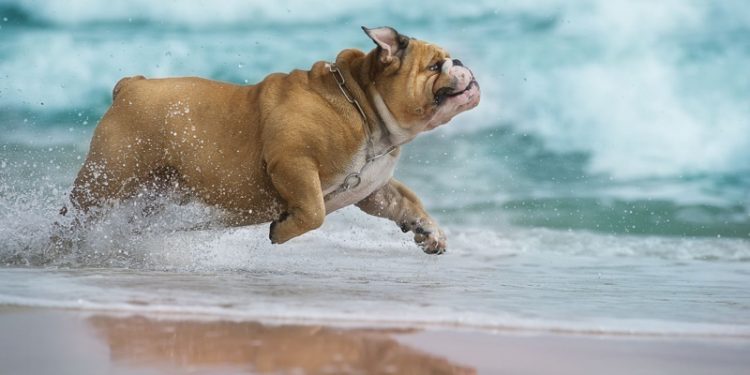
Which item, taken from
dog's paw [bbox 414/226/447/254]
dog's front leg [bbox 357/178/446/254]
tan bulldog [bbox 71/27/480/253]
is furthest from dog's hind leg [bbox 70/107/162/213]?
dog's paw [bbox 414/226/447/254]

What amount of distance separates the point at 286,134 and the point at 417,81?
605 millimetres

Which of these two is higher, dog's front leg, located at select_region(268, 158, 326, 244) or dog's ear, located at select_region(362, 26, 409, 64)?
dog's ear, located at select_region(362, 26, 409, 64)

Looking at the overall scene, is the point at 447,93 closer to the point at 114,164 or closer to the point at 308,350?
the point at 114,164

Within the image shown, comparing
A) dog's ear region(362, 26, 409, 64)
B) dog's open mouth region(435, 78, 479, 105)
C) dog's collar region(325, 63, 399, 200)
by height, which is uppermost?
dog's ear region(362, 26, 409, 64)

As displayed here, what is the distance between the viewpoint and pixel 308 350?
2.66 m

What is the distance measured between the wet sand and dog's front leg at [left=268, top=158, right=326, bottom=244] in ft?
5.06

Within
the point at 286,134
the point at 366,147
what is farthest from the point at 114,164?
the point at 366,147

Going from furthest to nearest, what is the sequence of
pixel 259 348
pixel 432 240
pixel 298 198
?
pixel 432 240, pixel 298 198, pixel 259 348

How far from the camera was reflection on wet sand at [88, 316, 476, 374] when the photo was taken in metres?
2.48

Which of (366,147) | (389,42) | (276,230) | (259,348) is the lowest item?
(259,348)

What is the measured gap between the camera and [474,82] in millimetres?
4789

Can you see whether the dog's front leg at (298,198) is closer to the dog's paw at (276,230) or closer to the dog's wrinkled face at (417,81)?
the dog's paw at (276,230)

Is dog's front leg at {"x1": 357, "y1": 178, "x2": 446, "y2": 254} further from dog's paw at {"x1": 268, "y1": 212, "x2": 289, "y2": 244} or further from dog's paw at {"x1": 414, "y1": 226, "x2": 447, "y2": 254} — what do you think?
dog's paw at {"x1": 268, "y1": 212, "x2": 289, "y2": 244}

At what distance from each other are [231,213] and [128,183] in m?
0.51
